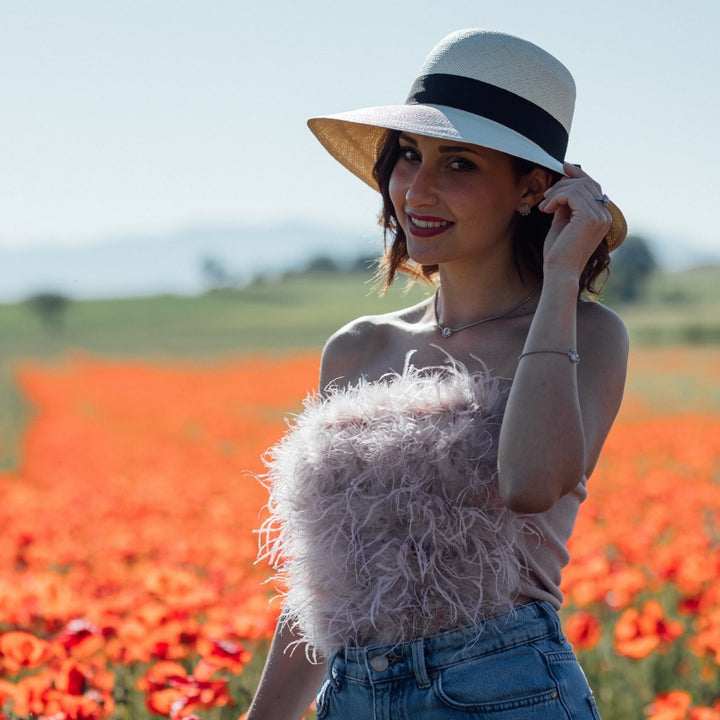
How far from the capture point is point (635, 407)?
1547cm

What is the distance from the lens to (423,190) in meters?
2.13

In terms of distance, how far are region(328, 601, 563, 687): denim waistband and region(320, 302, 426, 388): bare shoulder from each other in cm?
62

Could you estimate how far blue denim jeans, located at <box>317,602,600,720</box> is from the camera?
73.6 inches

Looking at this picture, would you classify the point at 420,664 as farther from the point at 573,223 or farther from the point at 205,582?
the point at 205,582

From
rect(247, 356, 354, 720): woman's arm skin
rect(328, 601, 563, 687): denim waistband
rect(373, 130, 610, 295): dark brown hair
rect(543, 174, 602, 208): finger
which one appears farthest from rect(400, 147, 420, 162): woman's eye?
rect(247, 356, 354, 720): woman's arm skin

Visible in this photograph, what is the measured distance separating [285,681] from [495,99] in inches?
52.9

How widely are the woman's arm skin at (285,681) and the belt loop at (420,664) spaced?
476mm

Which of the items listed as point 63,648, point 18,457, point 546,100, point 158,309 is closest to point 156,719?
point 63,648

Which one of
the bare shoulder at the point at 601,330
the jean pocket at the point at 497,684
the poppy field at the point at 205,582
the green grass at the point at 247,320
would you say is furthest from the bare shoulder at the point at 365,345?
the green grass at the point at 247,320

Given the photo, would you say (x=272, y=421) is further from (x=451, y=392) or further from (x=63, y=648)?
(x=451, y=392)

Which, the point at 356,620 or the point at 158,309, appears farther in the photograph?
the point at 158,309

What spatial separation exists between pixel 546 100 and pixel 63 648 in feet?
7.00

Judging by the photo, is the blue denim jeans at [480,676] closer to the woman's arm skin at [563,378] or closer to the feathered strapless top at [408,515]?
the feathered strapless top at [408,515]

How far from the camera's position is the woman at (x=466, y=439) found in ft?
6.16
